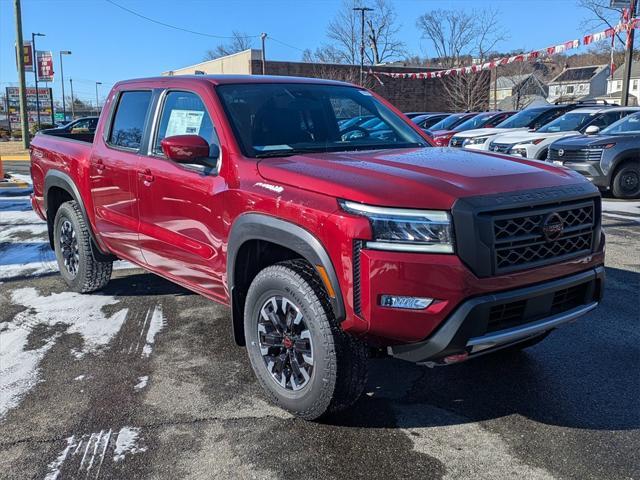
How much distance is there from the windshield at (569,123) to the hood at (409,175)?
35.0 ft

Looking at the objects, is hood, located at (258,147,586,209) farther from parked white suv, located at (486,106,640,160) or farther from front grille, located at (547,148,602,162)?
parked white suv, located at (486,106,640,160)

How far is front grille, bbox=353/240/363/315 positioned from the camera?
2.70 metres

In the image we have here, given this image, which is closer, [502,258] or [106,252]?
[502,258]

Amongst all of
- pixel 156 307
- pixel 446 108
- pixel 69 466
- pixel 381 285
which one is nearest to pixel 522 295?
pixel 381 285

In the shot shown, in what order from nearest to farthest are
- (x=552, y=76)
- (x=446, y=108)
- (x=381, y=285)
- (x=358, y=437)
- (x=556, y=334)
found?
(x=381, y=285) → (x=358, y=437) → (x=556, y=334) → (x=446, y=108) → (x=552, y=76)

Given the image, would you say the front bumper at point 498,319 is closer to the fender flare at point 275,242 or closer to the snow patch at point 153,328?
the fender flare at point 275,242

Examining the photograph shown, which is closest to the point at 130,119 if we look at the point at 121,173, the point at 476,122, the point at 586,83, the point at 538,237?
the point at 121,173

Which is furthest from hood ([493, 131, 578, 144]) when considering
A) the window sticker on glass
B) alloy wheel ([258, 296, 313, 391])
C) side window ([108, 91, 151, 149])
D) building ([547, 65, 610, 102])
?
building ([547, 65, 610, 102])

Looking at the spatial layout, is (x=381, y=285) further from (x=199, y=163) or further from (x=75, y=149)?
(x=75, y=149)

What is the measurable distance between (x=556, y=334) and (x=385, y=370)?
1470mm

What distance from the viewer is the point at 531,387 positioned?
364 centimetres

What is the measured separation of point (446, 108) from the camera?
49094 mm

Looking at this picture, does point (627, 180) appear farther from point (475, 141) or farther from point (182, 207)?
point (182, 207)

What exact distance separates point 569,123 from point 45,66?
95.2ft
